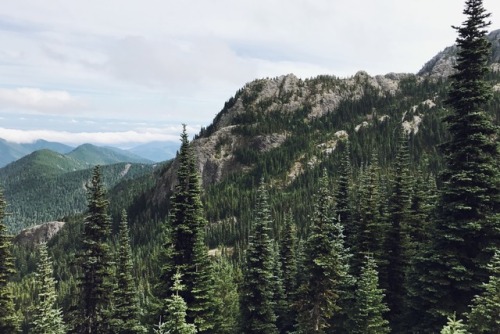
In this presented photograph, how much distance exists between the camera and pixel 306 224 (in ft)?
469

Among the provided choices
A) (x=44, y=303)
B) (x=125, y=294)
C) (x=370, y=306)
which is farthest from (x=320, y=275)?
(x=44, y=303)

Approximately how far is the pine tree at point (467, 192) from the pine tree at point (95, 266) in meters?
23.4

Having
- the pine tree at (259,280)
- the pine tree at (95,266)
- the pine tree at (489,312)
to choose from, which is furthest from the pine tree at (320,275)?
the pine tree at (95,266)

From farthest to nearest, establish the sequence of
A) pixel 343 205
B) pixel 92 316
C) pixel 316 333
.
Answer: pixel 343 205 < pixel 316 333 < pixel 92 316

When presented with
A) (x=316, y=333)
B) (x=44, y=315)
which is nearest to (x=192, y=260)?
(x=316, y=333)

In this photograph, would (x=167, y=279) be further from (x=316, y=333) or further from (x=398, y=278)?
(x=398, y=278)

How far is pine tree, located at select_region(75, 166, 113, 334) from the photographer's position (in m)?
29.9

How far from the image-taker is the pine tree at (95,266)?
98.0ft

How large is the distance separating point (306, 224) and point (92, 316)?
118 meters

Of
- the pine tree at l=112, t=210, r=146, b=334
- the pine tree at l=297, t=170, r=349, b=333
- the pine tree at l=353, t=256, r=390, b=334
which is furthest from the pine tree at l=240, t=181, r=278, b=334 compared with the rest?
the pine tree at l=112, t=210, r=146, b=334

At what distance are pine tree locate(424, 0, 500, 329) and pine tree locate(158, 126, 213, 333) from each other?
17.4 meters

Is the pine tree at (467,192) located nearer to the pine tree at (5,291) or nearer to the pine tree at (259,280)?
the pine tree at (259,280)

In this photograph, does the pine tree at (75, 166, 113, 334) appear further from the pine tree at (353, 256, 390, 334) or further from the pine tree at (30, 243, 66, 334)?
the pine tree at (353, 256, 390, 334)

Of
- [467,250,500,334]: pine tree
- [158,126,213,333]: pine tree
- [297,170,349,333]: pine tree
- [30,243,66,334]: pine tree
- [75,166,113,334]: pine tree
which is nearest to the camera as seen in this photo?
[467,250,500,334]: pine tree
